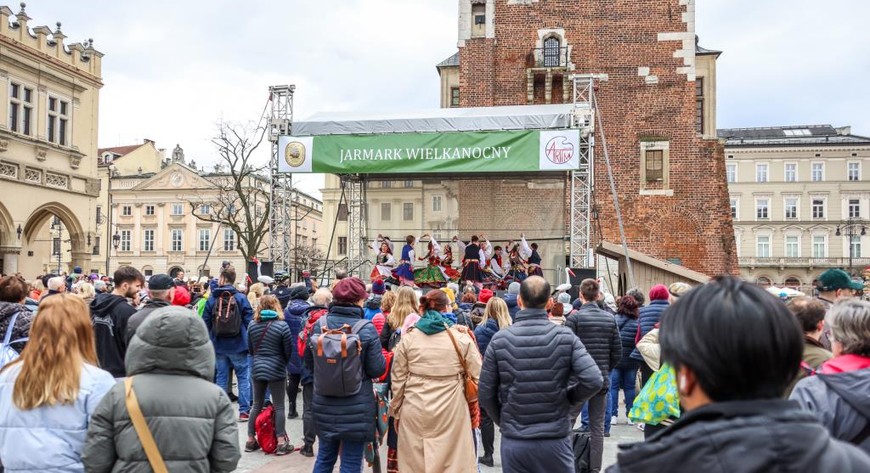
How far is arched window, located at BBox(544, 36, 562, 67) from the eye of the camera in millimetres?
24484

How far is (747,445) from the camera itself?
1555mm

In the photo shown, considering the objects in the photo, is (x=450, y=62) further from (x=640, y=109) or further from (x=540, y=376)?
(x=540, y=376)

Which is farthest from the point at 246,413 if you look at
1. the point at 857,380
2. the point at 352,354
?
the point at 857,380

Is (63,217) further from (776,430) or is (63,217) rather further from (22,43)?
(776,430)

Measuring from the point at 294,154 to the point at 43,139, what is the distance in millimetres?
15127

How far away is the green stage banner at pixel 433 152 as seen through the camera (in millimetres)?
16906

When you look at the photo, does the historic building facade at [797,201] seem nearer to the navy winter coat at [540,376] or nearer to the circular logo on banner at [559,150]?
the circular logo on banner at [559,150]

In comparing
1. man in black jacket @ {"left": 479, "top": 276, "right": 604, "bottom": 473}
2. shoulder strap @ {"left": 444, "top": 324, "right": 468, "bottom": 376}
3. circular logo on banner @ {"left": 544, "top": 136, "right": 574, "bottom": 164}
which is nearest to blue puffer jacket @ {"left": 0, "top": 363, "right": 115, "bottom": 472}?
man in black jacket @ {"left": 479, "top": 276, "right": 604, "bottom": 473}

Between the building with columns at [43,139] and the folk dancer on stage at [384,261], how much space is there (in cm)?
1495

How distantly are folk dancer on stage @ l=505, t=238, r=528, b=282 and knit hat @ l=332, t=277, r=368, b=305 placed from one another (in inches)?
538

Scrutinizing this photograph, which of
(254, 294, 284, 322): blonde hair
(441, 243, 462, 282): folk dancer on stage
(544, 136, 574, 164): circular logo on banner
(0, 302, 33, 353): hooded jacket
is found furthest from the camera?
(441, 243, 462, 282): folk dancer on stage

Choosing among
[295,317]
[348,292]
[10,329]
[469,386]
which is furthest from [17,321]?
[295,317]

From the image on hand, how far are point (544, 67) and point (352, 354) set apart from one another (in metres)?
20.7

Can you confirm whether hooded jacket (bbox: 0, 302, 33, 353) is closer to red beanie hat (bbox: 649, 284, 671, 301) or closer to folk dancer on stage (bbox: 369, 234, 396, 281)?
red beanie hat (bbox: 649, 284, 671, 301)
